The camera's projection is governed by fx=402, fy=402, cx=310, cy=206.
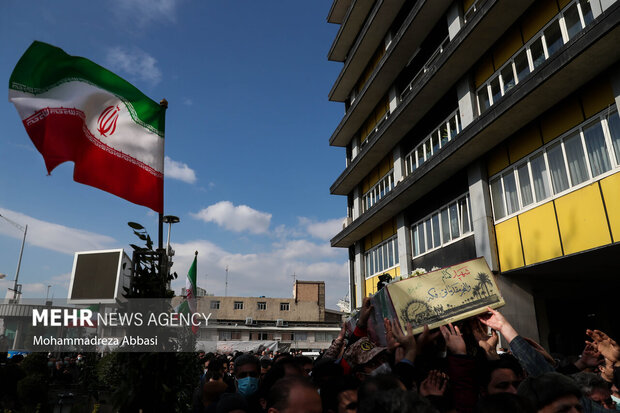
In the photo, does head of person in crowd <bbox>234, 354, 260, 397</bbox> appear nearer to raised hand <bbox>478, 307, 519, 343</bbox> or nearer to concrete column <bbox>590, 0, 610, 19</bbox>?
raised hand <bbox>478, 307, 519, 343</bbox>

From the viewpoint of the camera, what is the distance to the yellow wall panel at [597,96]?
9.68 meters

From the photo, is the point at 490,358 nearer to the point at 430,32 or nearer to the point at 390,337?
the point at 390,337

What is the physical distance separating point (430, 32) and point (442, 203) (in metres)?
7.49

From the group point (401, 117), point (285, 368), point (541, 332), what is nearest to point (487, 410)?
point (285, 368)

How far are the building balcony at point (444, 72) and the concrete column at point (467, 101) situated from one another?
46cm

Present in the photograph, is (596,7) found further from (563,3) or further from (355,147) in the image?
(355,147)

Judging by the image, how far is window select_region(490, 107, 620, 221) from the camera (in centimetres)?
957

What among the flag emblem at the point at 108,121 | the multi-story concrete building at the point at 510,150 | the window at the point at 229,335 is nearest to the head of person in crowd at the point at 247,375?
the flag emblem at the point at 108,121

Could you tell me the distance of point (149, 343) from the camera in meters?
3.87

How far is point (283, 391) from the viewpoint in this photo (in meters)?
2.35

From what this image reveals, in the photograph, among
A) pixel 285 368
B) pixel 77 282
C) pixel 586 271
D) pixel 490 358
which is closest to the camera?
pixel 490 358

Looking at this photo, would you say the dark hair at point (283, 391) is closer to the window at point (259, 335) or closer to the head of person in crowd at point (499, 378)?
the head of person in crowd at point (499, 378)

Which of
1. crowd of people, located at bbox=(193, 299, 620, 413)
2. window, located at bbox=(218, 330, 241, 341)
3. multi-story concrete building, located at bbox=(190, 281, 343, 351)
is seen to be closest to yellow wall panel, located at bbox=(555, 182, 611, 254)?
crowd of people, located at bbox=(193, 299, 620, 413)

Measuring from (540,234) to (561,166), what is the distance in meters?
1.94
